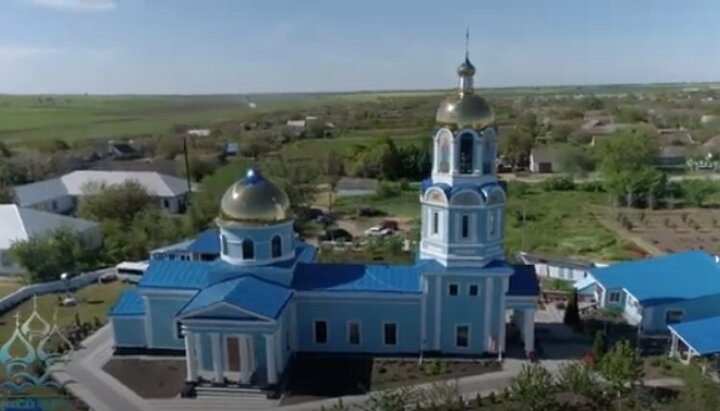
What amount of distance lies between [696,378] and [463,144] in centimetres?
867

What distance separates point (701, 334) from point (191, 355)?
15.2 metres

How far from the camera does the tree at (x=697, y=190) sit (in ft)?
156

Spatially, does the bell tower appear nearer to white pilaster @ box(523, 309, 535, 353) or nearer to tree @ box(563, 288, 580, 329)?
white pilaster @ box(523, 309, 535, 353)

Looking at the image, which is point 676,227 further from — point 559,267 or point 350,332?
point 350,332

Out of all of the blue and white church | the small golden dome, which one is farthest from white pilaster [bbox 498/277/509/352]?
the small golden dome

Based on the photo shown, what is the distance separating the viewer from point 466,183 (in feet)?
62.5

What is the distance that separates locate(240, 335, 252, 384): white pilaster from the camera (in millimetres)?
17953

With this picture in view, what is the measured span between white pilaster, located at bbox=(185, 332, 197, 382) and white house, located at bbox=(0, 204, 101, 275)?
572 inches

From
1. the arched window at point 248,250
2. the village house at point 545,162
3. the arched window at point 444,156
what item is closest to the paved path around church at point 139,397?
the arched window at point 248,250

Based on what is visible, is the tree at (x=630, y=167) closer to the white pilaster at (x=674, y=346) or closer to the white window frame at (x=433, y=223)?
the white pilaster at (x=674, y=346)

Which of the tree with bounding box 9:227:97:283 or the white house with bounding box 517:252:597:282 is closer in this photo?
the tree with bounding box 9:227:97:283

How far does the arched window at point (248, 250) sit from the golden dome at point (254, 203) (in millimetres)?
641

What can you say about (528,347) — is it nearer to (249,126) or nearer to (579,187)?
(579,187)

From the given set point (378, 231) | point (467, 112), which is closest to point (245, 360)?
point (467, 112)
